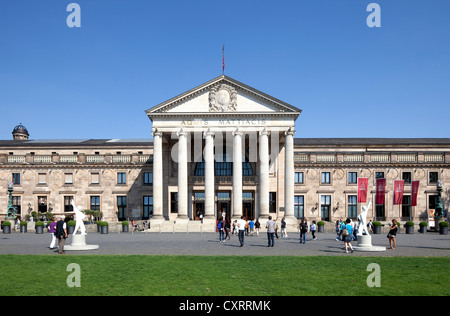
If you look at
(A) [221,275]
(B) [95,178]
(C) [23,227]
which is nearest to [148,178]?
(B) [95,178]

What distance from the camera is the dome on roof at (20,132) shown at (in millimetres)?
88000

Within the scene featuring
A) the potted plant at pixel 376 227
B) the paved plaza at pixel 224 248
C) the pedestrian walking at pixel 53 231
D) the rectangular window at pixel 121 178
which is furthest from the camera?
the rectangular window at pixel 121 178

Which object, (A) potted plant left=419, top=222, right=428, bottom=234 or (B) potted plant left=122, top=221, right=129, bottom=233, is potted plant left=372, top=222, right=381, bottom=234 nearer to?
(A) potted plant left=419, top=222, right=428, bottom=234

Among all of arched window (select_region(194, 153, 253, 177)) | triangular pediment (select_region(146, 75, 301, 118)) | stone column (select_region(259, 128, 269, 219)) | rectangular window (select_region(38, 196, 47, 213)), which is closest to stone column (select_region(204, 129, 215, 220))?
triangular pediment (select_region(146, 75, 301, 118))

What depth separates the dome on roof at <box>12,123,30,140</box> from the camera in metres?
88.0

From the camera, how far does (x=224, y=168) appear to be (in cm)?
6203

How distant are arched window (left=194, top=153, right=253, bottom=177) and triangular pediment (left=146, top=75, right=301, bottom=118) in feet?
39.9

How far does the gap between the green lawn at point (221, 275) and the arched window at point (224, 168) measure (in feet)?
136

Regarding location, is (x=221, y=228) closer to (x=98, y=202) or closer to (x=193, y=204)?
(x=193, y=204)

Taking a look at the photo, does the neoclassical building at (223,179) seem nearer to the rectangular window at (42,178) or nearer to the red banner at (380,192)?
the rectangular window at (42,178)

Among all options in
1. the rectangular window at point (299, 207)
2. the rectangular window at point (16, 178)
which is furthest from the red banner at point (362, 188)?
the rectangular window at point (16, 178)

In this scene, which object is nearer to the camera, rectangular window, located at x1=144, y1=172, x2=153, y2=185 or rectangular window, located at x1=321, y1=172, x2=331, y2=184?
rectangular window, located at x1=321, y1=172, x2=331, y2=184

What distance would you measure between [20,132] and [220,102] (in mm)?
56637

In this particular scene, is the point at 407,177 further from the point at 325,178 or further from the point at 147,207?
the point at 147,207
